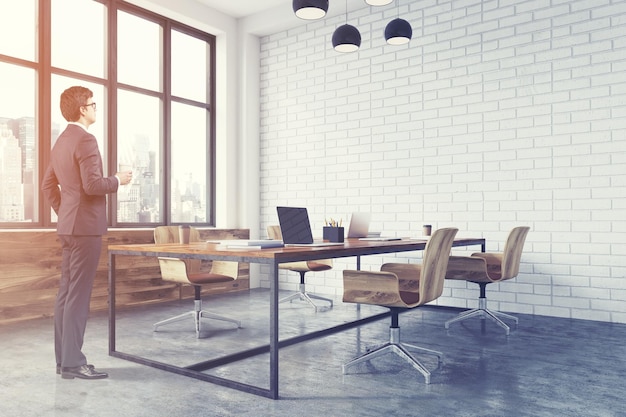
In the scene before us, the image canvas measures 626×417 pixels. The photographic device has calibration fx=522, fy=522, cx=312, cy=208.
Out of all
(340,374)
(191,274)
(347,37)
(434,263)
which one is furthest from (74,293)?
(347,37)

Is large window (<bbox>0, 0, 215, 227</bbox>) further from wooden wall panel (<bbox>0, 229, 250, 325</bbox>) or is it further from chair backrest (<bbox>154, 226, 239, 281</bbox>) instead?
chair backrest (<bbox>154, 226, 239, 281</bbox>)

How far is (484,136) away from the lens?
5.18 metres

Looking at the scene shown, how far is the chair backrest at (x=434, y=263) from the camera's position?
284 centimetres

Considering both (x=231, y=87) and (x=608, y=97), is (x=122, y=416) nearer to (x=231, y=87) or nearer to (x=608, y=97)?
(x=608, y=97)

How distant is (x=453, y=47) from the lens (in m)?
5.36

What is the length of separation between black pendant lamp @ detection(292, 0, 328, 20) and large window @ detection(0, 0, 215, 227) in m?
2.79

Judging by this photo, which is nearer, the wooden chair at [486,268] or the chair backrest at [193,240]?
the wooden chair at [486,268]

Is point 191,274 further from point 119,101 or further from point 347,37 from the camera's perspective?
point 119,101

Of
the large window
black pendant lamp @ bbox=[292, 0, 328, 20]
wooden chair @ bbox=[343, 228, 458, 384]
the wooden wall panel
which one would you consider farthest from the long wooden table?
the large window

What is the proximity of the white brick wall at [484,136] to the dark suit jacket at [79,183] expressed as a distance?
3.51 metres

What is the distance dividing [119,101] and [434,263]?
427cm

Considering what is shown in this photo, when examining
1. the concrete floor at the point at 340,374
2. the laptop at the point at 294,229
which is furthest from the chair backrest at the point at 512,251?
the laptop at the point at 294,229

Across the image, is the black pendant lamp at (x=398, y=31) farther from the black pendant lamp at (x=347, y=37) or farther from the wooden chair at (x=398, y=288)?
the wooden chair at (x=398, y=288)

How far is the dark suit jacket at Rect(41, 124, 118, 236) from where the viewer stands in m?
2.81
